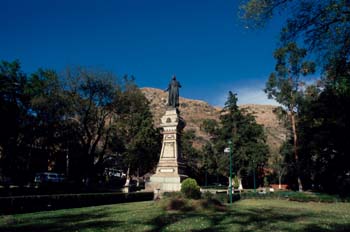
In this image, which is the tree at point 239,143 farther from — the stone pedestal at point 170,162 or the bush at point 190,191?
the bush at point 190,191

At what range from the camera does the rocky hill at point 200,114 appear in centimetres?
11406

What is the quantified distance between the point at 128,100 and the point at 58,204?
1777 centimetres

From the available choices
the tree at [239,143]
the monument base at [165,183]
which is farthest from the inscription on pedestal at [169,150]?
the tree at [239,143]

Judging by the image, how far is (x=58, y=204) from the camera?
18.1 metres

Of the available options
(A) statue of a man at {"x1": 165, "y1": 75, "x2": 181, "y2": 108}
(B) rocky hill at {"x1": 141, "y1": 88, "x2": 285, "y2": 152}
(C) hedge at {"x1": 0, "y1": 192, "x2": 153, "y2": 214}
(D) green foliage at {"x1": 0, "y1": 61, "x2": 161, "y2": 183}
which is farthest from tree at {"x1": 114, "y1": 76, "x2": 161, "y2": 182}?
(B) rocky hill at {"x1": 141, "y1": 88, "x2": 285, "y2": 152}

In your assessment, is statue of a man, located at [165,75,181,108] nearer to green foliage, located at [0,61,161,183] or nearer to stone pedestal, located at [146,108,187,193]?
stone pedestal, located at [146,108,187,193]

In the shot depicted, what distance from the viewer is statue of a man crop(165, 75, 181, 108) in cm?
2949

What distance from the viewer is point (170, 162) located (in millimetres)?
26250

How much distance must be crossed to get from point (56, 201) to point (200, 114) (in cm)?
12366

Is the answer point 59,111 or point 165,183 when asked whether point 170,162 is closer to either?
point 165,183

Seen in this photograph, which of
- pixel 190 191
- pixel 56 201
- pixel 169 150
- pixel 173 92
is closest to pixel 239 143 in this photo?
pixel 173 92

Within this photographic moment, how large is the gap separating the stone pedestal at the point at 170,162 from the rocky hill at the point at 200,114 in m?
73.6

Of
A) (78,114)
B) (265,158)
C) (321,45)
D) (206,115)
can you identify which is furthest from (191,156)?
(206,115)

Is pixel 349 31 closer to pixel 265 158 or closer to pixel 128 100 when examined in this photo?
pixel 128 100
